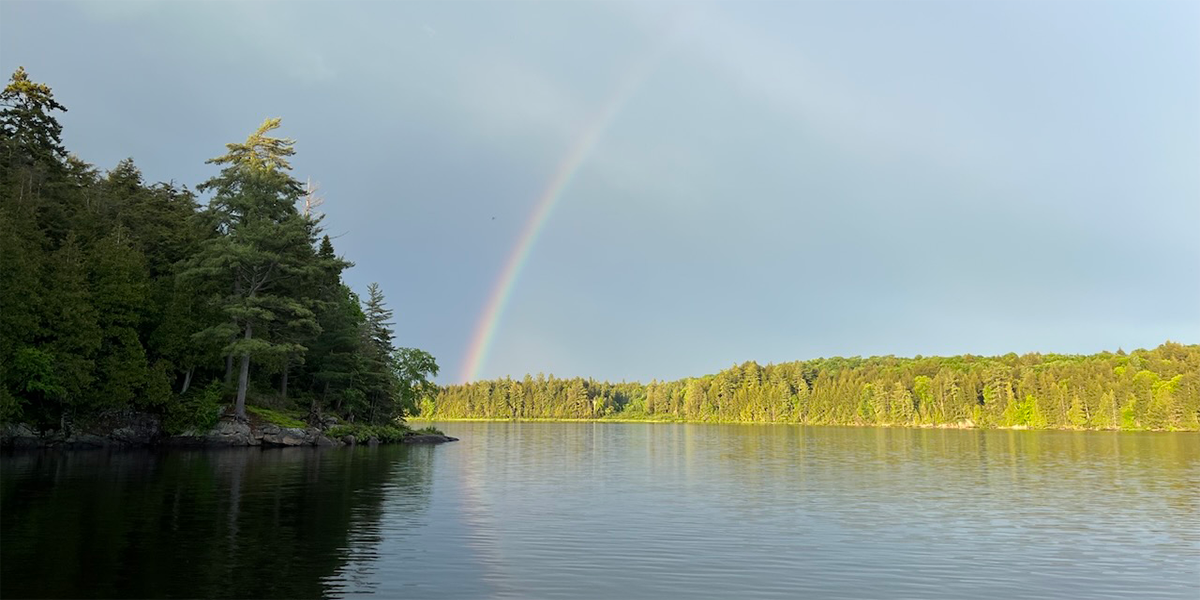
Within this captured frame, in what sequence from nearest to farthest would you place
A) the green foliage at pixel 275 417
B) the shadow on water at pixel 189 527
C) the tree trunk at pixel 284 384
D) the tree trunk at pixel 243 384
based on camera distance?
the shadow on water at pixel 189 527 < the tree trunk at pixel 243 384 < the green foliage at pixel 275 417 < the tree trunk at pixel 284 384

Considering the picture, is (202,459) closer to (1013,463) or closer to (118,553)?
(118,553)

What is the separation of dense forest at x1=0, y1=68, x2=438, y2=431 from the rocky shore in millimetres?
923

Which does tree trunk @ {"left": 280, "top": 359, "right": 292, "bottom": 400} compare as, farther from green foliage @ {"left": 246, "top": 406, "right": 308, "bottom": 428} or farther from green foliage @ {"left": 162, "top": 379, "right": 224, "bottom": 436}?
green foliage @ {"left": 162, "top": 379, "right": 224, "bottom": 436}

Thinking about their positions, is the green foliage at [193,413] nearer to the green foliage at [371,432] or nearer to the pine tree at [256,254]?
the pine tree at [256,254]

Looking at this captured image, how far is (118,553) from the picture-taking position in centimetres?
1830

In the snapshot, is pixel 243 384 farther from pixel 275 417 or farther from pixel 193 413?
pixel 275 417

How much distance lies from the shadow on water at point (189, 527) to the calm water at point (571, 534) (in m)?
0.10

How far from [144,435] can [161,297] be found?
37.7 ft

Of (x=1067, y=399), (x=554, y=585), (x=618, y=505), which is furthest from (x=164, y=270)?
(x=1067, y=399)

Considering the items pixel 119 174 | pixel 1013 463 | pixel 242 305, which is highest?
pixel 119 174

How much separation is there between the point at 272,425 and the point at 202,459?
15674mm

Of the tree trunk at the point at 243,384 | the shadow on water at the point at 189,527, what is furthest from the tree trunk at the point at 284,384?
the shadow on water at the point at 189,527

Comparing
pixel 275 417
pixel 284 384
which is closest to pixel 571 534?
pixel 275 417

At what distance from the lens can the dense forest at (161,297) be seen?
5122 cm
